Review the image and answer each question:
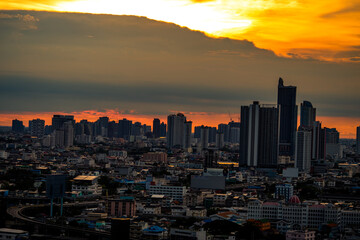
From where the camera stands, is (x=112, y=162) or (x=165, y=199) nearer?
(x=165, y=199)

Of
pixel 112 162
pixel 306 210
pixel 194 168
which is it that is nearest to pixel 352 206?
pixel 306 210

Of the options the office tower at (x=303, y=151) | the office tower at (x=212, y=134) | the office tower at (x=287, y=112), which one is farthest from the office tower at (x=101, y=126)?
the office tower at (x=303, y=151)

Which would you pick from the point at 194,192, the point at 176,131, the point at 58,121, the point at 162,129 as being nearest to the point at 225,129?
the point at 162,129

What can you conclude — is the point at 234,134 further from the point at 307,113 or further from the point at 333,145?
the point at 307,113

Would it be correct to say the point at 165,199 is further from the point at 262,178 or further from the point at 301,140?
the point at 301,140

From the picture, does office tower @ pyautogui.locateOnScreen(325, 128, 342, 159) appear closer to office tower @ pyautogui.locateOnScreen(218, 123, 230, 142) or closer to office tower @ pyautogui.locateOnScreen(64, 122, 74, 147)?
office tower @ pyautogui.locateOnScreen(218, 123, 230, 142)
